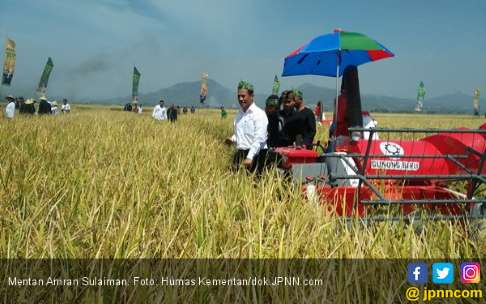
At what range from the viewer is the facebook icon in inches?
71.2

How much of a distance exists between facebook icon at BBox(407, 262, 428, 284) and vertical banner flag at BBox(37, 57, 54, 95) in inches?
1010

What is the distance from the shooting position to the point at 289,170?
4582 millimetres

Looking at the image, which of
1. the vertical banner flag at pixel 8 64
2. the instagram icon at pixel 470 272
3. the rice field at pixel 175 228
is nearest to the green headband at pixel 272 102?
the rice field at pixel 175 228

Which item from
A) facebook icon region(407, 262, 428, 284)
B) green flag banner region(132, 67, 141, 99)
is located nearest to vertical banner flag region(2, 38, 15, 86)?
green flag banner region(132, 67, 141, 99)

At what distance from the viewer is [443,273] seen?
187 cm

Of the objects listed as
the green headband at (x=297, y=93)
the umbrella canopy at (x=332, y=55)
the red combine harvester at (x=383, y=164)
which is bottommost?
the red combine harvester at (x=383, y=164)

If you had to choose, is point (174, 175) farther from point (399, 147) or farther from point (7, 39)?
point (7, 39)

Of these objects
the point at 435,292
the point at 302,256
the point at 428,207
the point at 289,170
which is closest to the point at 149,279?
the point at 302,256

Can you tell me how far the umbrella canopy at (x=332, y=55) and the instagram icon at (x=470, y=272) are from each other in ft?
11.8

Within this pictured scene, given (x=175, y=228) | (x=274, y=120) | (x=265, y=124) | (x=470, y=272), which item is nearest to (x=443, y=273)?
(x=470, y=272)

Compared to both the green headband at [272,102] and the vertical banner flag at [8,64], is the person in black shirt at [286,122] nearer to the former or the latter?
the green headband at [272,102]

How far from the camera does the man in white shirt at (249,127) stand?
455 centimetres

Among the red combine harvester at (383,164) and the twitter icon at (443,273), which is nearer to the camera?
the twitter icon at (443,273)

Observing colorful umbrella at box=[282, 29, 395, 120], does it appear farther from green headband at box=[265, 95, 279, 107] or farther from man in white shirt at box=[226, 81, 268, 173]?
man in white shirt at box=[226, 81, 268, 173]
